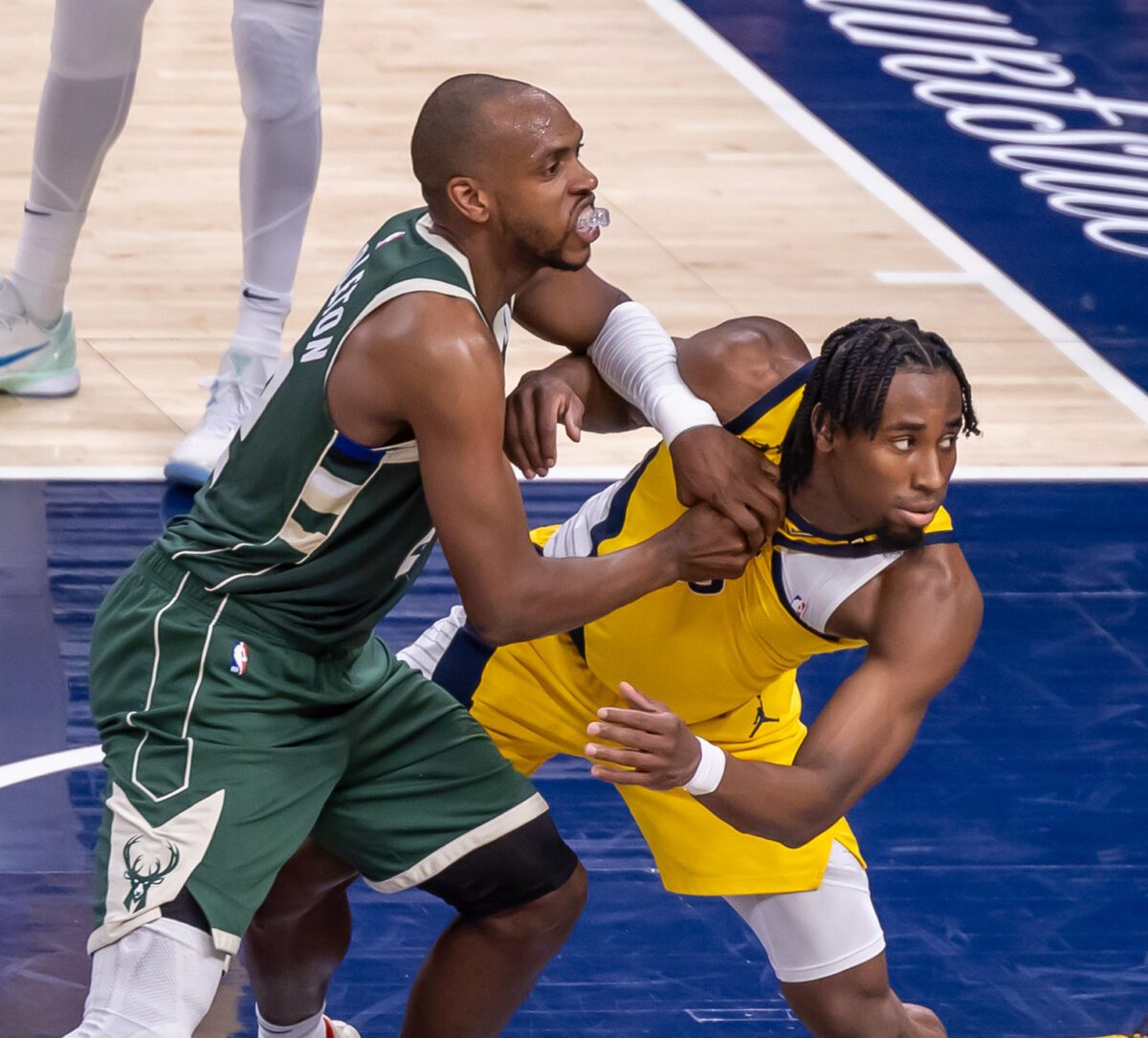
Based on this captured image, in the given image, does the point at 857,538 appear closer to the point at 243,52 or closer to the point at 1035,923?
the point at 1035,923

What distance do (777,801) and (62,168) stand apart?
3.30m

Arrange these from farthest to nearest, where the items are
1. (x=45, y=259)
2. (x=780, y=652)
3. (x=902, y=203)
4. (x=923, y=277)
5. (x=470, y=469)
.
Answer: (x=902, y=203) < (x=923, y=277) < (x=45, y=259) < (x=780, y=652) < (x=470, y=469)

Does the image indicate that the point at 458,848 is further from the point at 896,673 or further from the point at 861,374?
Answer: the point at 861,374

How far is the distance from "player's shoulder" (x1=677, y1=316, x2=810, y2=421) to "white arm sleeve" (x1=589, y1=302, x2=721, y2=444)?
46 millimetres

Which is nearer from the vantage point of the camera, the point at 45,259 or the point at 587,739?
the point at 587,739

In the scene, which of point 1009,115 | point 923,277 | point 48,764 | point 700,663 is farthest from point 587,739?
point 1009,115

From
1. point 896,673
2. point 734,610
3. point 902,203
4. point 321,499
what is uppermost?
point 321,499

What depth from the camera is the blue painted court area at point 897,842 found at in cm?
365

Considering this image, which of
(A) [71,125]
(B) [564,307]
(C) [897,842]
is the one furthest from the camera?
(A) [71,125]

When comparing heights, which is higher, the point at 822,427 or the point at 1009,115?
the point at 822,427

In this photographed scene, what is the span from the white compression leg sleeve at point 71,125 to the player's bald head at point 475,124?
103 inches

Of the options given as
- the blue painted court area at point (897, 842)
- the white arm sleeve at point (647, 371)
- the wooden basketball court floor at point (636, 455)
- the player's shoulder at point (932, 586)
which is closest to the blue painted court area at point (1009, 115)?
the wooden basketball court floor at point (636, 455)

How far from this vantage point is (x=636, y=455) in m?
5.71

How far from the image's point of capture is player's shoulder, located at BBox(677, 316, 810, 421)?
3312 millimetres
